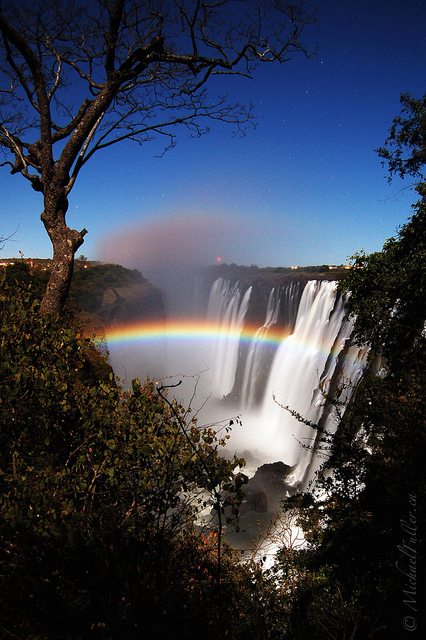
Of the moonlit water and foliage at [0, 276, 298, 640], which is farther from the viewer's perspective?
the moonlit water

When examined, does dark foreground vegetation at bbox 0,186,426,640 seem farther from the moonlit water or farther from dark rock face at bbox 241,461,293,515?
dark rock face at bbox 241,461,293,515

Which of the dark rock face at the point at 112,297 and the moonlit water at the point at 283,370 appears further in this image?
the dark rock face at the point at 112,297

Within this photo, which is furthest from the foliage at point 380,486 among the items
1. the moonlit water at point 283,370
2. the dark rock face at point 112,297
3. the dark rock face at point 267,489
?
the dark rock face at point 112,297

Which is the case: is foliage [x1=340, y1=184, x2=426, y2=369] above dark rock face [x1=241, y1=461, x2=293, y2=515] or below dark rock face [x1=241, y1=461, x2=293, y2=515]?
above

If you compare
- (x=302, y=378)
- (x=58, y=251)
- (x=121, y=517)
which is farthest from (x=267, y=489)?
(x=58, y=251)

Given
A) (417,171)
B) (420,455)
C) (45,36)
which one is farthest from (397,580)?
(417,171)

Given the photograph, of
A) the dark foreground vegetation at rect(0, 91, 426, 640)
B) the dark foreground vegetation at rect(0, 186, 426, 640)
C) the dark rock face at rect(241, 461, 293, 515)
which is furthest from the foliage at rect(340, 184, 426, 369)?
the dark rock face at rect(241, 461, 293, 515)

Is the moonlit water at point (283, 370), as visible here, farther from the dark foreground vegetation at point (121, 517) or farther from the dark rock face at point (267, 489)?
the dark foreground vegetation at point (121, 517)
